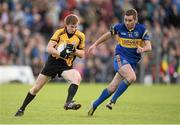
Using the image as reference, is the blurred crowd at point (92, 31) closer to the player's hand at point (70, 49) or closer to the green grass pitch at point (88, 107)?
the green grass pitch at point (88, 107)

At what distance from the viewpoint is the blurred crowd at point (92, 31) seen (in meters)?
29.0

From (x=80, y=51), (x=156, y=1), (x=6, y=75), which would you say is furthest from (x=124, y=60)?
(x=156, y=1)

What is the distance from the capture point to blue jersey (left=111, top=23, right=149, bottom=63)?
50.2 feet

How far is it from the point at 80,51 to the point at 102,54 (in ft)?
49.2

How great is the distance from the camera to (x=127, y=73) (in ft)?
49.4

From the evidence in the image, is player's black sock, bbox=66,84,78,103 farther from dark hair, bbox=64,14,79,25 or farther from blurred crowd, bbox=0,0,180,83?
blurred crowd, bbox=0,0,180,83

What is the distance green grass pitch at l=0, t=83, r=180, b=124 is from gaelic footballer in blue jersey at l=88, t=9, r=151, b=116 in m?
0.54

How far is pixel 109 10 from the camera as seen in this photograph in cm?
3077

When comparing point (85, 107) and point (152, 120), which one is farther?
point (85, 107)

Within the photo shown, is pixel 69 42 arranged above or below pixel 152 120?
above

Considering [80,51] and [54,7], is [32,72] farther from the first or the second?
[80,51]

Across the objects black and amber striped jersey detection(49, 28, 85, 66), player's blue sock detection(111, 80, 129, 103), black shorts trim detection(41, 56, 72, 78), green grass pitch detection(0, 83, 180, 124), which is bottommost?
green grass pitch detection(0, 83, 180, 124)

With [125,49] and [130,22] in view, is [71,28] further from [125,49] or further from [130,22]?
[125,49]

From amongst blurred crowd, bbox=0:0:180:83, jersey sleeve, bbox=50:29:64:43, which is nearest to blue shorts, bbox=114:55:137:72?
jersey sleeve, bbox=50:29:64:43
